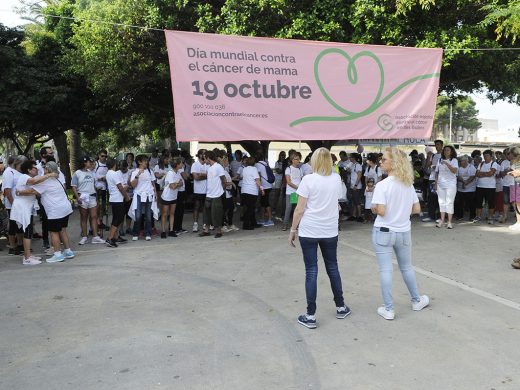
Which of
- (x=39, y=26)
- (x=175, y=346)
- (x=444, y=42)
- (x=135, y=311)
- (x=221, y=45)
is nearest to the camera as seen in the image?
(x=175, y=346)

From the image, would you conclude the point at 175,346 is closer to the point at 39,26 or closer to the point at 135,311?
the point at 135,311

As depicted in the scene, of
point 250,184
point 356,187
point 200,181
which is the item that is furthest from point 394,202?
point 356,187

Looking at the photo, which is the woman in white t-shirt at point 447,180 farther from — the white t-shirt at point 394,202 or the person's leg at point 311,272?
the person's leg at point 311,272

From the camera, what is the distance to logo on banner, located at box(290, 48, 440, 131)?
8844 mm

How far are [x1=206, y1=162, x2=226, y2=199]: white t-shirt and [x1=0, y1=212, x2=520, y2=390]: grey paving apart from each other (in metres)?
1.91

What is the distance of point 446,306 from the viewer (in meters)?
5.38

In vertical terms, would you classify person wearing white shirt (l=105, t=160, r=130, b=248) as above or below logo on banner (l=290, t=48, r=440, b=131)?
below

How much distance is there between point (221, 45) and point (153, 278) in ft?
13.5

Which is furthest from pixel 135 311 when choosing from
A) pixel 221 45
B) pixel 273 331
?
pixel 221 45

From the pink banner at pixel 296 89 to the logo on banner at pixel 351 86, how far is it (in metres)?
0.02

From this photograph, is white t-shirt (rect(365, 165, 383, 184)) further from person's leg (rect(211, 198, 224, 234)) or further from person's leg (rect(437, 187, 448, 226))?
person's leg (rect(211, 198, 224, 234))

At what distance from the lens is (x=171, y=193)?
9.75m

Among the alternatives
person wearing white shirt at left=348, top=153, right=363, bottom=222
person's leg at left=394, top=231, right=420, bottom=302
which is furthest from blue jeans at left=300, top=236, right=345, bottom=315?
person wearing white shirt at left=348, top=153, right=363, bottom=222

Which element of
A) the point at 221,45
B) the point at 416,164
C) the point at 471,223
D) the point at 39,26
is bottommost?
the point at 471,223
